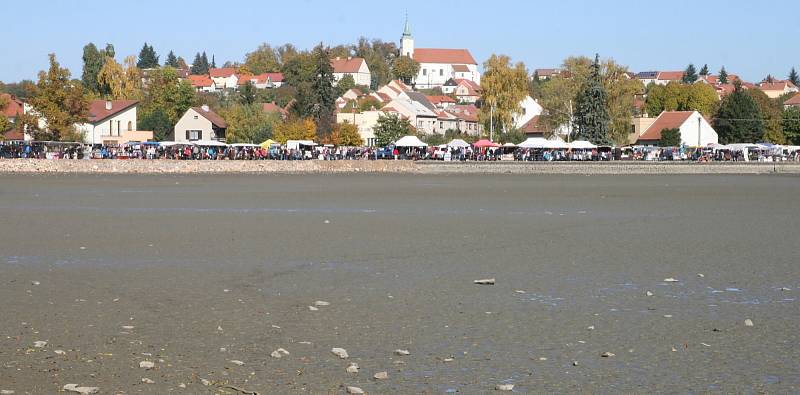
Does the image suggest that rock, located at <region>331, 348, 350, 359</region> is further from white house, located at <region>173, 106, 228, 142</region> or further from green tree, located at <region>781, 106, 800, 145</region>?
green tree, located at <region>781, 106, 800, 145</region>

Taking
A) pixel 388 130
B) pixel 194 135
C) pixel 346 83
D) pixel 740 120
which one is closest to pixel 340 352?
pixel 388 130

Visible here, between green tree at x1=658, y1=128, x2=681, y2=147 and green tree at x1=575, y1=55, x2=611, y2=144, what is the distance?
12.3 m

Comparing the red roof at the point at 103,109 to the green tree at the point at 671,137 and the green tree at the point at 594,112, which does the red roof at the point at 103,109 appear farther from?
the green tree at the point at 671,137

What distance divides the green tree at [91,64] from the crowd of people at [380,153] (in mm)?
61085

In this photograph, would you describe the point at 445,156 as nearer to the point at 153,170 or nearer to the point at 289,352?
the point at 153,170

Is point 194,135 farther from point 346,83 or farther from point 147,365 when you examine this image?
point 147,365

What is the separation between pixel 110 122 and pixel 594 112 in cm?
4554

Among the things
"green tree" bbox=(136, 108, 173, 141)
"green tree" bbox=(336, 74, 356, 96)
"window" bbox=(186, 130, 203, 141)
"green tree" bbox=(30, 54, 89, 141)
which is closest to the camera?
"green tree" bbox=(30, 54, 89, 141)

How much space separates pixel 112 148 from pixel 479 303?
228 feet

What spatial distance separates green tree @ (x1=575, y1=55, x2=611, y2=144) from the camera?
8831 centimetres

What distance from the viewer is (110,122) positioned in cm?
9606

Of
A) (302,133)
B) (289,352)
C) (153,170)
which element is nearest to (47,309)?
(289,352)

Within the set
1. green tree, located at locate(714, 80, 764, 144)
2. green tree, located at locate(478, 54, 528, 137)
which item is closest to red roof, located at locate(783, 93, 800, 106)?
green tree, located at locate(714, 80, 764, 144)

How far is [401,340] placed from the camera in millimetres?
11352
